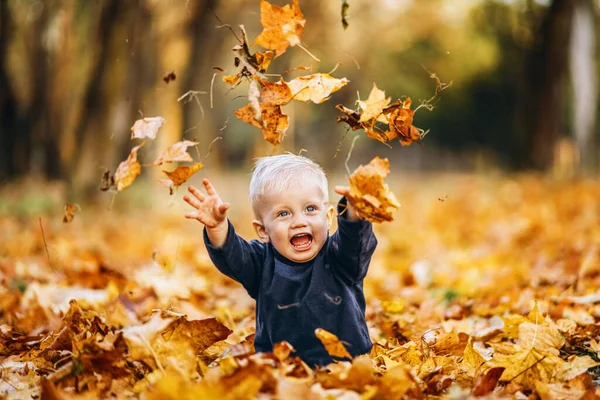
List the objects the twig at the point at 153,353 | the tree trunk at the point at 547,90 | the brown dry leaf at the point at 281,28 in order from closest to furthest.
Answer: the twig at the point at 153,353
the brown dry leaf at the point at 281,28
the tree trunk at the point at 547,90

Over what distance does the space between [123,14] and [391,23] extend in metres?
14.7

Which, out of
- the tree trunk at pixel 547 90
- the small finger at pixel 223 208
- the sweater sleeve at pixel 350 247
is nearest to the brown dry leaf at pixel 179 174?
the small finger at pixel 223 208

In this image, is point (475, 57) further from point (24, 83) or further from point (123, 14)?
point (123, 14)

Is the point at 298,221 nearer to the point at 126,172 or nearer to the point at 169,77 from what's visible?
the point at 126,172

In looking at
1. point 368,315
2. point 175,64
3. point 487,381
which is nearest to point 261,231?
point 487,381

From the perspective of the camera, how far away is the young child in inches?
91.7

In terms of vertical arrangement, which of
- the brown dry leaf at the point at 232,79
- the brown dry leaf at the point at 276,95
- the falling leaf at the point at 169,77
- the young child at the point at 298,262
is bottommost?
the young child at the point at 298,262

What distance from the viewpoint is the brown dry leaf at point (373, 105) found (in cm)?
230

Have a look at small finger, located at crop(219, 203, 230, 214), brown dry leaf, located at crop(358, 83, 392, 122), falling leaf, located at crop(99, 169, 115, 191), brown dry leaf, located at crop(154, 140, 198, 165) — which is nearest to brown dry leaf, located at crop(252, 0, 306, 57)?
brown dry leaf, located at crop(358, 83, 392, 122)

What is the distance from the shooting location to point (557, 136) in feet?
43.9

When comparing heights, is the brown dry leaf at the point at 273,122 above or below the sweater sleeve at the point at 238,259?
above

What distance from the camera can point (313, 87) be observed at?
244 cm

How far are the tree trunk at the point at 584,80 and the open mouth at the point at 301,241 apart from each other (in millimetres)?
11893

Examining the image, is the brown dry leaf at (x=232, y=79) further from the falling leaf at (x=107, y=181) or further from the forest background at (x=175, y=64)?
the falling leaf at (x=107, y=181)
